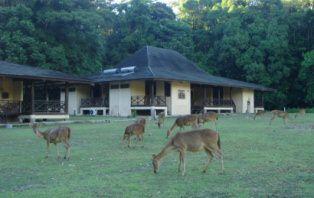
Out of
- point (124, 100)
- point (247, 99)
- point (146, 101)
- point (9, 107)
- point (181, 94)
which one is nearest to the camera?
point (9, 107)

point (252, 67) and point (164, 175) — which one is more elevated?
point (252, 67)

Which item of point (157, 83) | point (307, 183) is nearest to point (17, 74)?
point (157, 83)

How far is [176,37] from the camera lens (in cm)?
6269

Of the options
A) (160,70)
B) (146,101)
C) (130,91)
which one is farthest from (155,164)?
(160,70)

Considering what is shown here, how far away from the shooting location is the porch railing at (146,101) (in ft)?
125

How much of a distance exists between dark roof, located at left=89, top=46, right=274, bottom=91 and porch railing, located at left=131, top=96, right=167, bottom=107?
6.93 ft

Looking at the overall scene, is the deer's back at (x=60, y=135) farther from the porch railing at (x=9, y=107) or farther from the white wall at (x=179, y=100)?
the white wall at (x=179, y=100)

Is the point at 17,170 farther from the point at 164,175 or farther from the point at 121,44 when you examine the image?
the point at 121,44

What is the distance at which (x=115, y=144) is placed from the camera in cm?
1584

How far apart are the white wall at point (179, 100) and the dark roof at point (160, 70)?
89cm

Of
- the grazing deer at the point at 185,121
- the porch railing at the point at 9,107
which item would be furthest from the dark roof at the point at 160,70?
the grazing deer at the point at 185,121

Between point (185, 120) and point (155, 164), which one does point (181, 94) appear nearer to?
point (185, 120)

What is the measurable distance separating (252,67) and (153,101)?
2175 cm

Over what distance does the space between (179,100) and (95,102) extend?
795 cm
